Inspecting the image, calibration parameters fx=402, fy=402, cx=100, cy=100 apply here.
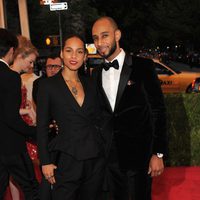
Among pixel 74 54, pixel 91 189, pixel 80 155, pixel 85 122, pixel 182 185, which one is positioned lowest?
pixel 182 185

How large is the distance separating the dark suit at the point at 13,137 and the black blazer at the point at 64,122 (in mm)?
346

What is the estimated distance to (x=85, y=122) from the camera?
10.5ft

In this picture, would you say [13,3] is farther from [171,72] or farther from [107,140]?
[107,140]

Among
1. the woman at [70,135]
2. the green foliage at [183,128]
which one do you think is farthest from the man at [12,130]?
the green foliage at [183,128]

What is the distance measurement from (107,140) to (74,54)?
2.60 feet

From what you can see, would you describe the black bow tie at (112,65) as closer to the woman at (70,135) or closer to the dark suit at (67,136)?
the woman at (70,135)

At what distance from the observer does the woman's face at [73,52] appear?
3248mm

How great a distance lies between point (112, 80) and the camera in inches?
137

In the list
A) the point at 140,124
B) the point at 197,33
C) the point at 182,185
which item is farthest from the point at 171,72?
the point at 197,33

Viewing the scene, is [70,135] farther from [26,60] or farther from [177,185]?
[177,185]

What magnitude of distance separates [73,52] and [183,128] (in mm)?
3717

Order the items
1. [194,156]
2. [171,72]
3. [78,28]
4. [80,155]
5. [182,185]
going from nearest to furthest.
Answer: [80,155], [182,185], [194,156], [171,72], [78,28]

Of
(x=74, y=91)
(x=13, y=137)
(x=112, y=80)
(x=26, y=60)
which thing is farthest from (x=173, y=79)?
(x=74, y=91)

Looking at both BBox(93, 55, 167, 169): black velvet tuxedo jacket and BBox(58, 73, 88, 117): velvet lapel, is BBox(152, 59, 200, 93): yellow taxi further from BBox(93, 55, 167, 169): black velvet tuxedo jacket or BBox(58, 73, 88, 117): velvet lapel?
BBox(58, 73, 88, 117): velvet lapel
